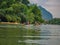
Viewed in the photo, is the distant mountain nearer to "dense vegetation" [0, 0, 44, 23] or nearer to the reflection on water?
"dense vegetation" [0, 0, 44, 23]

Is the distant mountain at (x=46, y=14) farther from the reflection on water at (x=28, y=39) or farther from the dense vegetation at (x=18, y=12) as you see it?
the reflection on water at (x=28, y=39)

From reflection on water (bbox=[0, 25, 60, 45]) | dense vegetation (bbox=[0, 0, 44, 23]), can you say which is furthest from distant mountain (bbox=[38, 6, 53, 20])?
reflection on water (bbox=[0, 25, 60, 45])

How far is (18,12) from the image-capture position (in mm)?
23203

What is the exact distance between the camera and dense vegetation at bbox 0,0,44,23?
2155cm

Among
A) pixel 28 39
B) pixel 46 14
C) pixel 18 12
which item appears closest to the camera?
pixel 28 39

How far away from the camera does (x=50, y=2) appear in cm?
2677

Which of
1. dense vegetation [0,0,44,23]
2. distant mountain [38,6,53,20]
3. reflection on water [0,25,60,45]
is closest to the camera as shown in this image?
reflection on water [0,25,60,45]

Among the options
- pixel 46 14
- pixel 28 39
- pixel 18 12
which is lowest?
pixel 46 14

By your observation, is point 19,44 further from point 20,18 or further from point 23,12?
point 23,12

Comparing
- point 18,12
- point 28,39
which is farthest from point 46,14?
point 28,39

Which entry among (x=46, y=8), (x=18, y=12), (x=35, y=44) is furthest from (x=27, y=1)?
(x=35, y=44)

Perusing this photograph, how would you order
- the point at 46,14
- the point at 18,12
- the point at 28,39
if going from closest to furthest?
the point at 28,39
the point at 18,12
the point at 46,14

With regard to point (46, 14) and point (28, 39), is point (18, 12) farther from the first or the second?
point (28, 39)

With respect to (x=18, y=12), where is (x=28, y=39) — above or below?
below
